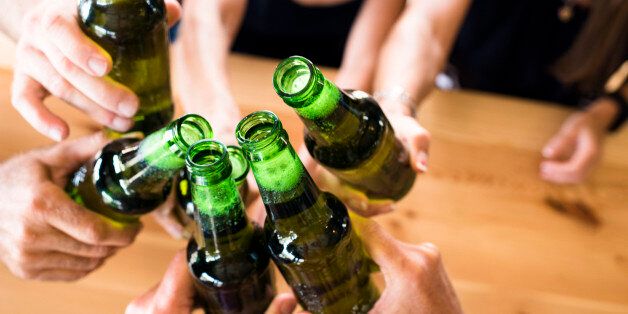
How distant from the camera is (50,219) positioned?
692 mm

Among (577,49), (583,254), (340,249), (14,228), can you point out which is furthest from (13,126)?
(577,49)

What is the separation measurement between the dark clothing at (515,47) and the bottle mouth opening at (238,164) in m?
0.91

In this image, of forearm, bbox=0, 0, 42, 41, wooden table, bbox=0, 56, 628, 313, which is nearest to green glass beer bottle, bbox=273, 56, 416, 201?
wooden table, bbox=0, 56, 628, 313

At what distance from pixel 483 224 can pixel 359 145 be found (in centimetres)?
40

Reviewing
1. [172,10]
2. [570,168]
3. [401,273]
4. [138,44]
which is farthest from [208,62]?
[570,168]

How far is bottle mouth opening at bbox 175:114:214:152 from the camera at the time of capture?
546mm

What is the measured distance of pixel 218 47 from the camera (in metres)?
1.03

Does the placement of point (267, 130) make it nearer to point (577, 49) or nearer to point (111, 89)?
point (111, 89)

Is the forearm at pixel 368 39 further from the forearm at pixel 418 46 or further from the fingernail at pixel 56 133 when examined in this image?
the fingernail at pixel 56 133

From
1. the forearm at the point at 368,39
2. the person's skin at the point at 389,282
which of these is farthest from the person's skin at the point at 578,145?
the person's skin at the point at 389,282

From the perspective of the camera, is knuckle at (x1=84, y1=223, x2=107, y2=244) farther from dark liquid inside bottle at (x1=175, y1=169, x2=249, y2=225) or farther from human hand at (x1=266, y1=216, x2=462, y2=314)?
human hand at (x1=266, y1=216, x2=462, y2=314)

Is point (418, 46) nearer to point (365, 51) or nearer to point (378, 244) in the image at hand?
point (365, 51)

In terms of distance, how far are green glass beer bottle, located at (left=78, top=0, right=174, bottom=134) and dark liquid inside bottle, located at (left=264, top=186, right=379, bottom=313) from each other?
245 mm

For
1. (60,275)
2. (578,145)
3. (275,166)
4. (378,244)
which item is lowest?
(60,275)
